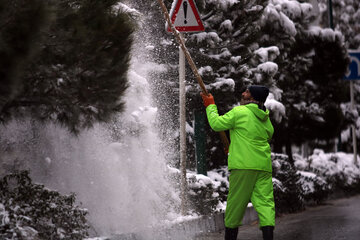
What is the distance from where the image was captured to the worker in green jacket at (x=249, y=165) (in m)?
6.46

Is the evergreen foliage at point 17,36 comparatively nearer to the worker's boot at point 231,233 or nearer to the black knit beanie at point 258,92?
the black knit beanie at point 258,92

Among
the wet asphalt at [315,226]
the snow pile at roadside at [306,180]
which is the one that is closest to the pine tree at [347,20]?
the snow pile at roadside at [306,180]

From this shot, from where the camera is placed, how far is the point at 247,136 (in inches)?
257

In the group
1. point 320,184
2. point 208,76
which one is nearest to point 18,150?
point 208,76

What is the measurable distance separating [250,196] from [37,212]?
2.01m

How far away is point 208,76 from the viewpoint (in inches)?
411

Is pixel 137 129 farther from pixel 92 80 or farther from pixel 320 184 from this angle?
pixel 320 184

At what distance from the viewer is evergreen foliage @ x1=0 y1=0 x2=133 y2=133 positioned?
6.30m

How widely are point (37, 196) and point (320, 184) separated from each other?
778 cm

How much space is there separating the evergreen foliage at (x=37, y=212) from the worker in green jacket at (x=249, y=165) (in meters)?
1.51

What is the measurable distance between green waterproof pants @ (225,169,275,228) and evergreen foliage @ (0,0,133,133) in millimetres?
1375

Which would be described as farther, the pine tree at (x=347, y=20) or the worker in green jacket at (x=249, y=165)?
the pine tree at (x=347, y=20)

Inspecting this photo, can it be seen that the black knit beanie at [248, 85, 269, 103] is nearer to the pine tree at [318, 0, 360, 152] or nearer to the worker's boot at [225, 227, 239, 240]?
the worker's boot at [225, 227, 239, 240]

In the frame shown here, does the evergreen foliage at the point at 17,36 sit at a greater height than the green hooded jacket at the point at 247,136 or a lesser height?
greater
